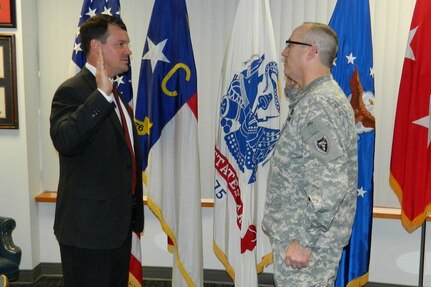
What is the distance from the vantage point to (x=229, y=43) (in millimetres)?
2854

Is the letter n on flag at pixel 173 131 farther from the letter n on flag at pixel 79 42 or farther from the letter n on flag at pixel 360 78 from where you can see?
the letter n on flag at pixel 360 78

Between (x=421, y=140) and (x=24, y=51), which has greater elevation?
(x=24, y=51)

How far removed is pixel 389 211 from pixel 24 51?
9.03 feet

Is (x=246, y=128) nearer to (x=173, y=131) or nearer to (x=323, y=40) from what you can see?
(x=173, y=131)

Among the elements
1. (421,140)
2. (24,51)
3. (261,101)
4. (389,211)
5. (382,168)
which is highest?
(24,51)

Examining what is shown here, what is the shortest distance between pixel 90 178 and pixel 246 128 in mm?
1154

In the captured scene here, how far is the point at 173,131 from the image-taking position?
290 cm

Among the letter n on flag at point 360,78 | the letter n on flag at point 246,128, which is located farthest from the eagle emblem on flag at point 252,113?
the letter n on flag at point 360,78

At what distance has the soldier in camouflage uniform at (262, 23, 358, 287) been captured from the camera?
1613mm

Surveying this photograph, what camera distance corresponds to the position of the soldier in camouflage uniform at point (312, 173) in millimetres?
1613

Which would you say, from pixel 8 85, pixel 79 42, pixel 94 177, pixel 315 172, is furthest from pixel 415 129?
pixel 8 85

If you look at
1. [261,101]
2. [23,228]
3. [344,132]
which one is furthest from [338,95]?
A: [23,228]

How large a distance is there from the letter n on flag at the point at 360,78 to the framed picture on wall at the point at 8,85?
84.0 inches

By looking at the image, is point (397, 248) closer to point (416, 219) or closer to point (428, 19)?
point (416, 219)
